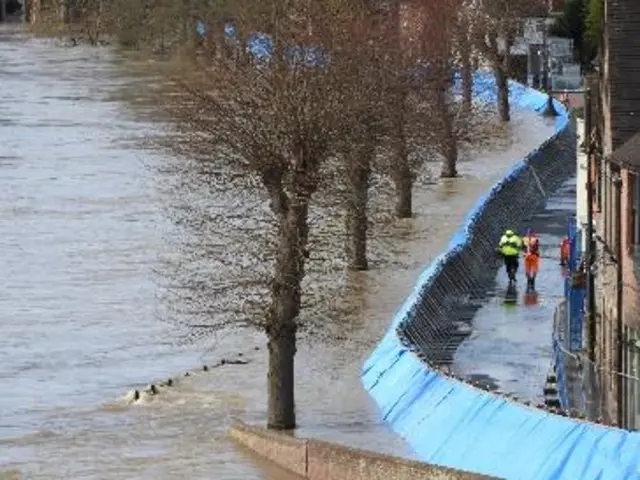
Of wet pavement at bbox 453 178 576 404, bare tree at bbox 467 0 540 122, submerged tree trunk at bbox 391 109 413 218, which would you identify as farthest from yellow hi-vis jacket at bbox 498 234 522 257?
bare tree at bbox 467 0 540 122

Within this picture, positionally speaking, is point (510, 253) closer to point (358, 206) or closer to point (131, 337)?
point (358, 206)

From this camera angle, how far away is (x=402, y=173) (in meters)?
57.0

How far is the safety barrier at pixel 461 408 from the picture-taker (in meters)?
26.1

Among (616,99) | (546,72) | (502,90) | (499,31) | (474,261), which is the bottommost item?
(474,261)

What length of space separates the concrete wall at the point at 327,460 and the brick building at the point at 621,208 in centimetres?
361

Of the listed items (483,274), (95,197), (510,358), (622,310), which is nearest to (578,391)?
(622,310)

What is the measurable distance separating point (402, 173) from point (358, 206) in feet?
48.9

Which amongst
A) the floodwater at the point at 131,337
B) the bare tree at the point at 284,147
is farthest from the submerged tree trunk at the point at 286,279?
the floodwater at the point at 131,337

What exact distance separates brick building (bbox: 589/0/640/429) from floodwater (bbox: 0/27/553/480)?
3516 mm

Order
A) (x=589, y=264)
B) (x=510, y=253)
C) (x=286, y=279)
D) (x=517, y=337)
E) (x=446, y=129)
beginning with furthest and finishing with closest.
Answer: (x=446, y=129)
(x=510, y=253)
(x=517, y=337)
(x=589, y=264)
(x=286, y=279)

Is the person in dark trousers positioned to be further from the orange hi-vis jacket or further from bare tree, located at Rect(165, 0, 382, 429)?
bare tree, located at Rect(165, 0, 382, 429)

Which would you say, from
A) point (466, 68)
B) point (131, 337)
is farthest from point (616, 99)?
point (466, 68)

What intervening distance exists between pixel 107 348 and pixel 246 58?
644cm

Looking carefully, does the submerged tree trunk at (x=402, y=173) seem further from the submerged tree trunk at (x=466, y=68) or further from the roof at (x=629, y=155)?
the roof at (x=629, y=155)
